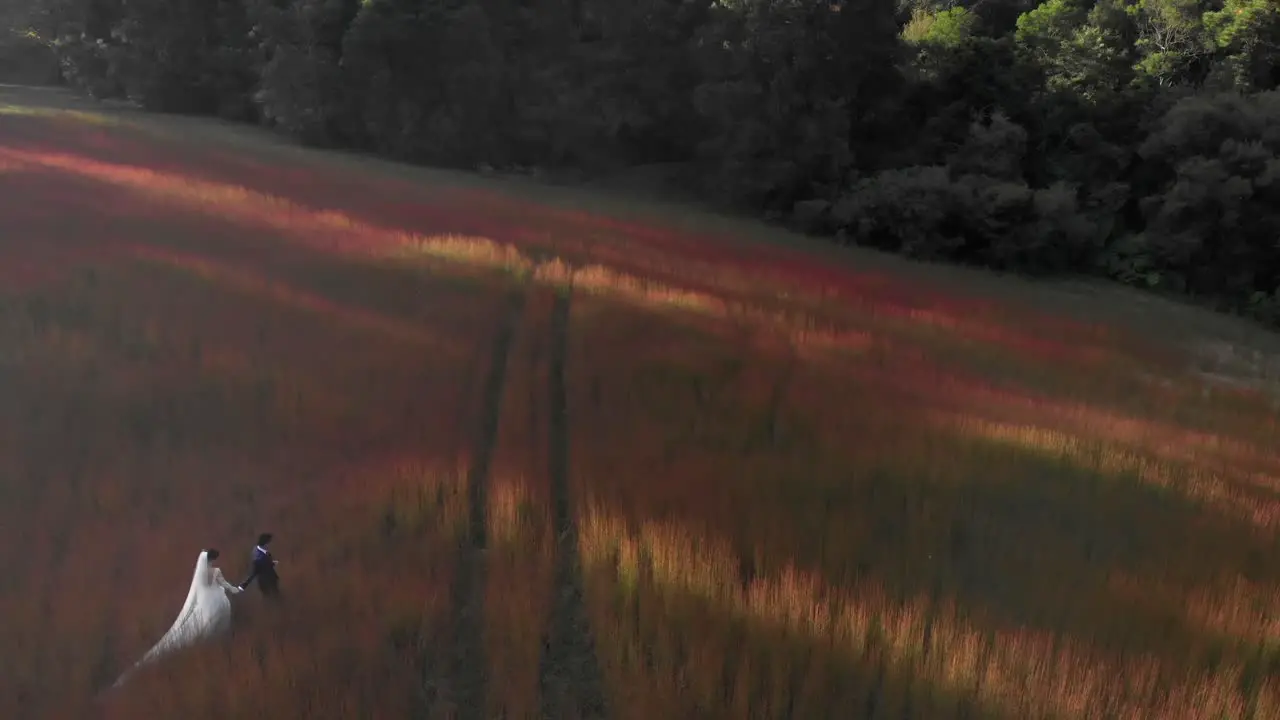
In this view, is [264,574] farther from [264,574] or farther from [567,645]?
[567,645]

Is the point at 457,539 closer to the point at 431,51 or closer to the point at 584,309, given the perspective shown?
the point at 584,309

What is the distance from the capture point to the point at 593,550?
536cm

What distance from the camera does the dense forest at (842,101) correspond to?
24547 mm

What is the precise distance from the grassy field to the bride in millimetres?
100

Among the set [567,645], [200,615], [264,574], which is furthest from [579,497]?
[200,615]

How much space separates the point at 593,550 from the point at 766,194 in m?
26.2

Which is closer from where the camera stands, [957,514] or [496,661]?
[496,661]

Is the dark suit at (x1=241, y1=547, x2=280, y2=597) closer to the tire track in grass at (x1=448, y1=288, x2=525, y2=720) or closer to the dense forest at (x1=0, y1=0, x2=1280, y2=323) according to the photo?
the tire track in grass at (x1=448, y1=288, x2=525, y2=720)

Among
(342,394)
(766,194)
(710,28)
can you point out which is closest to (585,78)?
(710,28)

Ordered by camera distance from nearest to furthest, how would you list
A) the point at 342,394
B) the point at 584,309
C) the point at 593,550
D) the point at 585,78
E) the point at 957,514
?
the point at 593,550, the point at 957,514, the point at 342,394, the point at 584,309, the point at 585,78

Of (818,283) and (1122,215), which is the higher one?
(1122,215)

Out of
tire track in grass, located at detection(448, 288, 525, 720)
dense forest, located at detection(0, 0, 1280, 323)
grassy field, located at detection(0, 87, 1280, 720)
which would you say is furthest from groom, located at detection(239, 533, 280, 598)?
dense forest, located at detection(0, 0, 1280, 323)

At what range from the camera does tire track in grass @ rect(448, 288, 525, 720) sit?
13.6 feet

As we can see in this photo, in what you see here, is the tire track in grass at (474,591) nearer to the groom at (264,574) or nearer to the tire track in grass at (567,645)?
the tire track in grass at (567,645)
